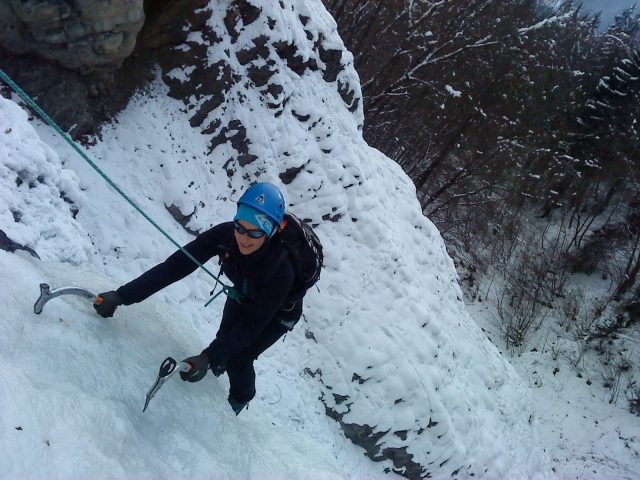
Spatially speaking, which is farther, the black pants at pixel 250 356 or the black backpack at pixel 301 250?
the black pants at pixel 250 356

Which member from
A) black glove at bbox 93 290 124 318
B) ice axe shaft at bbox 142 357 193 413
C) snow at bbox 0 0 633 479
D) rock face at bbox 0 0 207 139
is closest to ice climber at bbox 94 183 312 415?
black glove at bbox 93 290 124 318

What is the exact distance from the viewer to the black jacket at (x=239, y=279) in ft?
9.00

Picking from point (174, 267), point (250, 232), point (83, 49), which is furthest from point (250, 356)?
point (83, 49)

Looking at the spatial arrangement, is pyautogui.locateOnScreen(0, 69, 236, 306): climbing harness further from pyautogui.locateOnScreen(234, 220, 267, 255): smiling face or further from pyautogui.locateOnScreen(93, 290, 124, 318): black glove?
pyautogui.locateOnScreen(93, 290, 124, 318): black glove

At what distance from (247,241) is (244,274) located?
0.97 ft

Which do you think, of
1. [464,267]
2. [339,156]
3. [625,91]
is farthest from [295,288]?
[625,91]

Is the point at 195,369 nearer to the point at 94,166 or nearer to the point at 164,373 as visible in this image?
the point at 164,373

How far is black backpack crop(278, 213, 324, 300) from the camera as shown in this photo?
2.81 meters

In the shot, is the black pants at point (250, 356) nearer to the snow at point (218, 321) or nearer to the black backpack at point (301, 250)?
the snow at point (218, 321)

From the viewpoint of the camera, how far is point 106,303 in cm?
280

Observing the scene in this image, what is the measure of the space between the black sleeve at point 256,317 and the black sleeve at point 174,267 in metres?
0.44

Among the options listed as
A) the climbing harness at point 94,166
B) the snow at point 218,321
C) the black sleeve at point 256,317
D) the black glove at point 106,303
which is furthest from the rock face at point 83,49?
the black sleeve at point 256,317

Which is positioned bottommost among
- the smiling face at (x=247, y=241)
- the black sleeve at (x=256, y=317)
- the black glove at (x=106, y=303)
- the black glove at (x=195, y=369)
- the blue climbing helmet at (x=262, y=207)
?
the black glove at (x=106, y=303)

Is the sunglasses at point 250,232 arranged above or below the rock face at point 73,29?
above
